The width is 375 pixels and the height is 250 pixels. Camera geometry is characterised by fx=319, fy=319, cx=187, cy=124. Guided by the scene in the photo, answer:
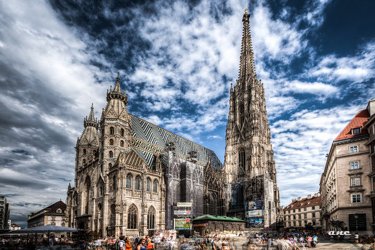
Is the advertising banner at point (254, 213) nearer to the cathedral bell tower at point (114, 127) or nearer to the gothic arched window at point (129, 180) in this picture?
the gothic arched window at point (129, 180)


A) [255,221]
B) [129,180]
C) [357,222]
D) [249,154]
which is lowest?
[255,221]

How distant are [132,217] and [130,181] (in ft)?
18.5

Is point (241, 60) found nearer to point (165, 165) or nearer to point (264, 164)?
point (264, 164)

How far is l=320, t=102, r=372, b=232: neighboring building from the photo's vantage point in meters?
36.5

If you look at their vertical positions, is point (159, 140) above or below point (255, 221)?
above

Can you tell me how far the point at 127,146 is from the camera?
5628cm

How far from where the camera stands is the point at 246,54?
271 feet

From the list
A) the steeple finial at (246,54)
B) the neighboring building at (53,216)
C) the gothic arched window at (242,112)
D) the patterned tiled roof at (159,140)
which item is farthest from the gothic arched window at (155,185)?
the steeple finial at (246,54)

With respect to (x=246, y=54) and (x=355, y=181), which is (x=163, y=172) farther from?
(x=246, y=54)

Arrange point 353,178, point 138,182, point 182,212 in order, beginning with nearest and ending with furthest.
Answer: point 353,178 → point 138,182 → point 182,212

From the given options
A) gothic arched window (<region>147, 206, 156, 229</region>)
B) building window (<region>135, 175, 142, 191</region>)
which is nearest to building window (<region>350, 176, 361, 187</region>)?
gothic arched window (<region>147, 206, 156, 229</region>)

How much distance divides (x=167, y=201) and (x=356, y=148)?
103 ft

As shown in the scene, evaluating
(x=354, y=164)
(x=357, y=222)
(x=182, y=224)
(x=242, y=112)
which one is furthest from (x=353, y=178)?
(x=242, y=112)

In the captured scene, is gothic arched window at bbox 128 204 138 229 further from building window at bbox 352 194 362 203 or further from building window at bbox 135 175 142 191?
building window at bbox 352 194 362 203
